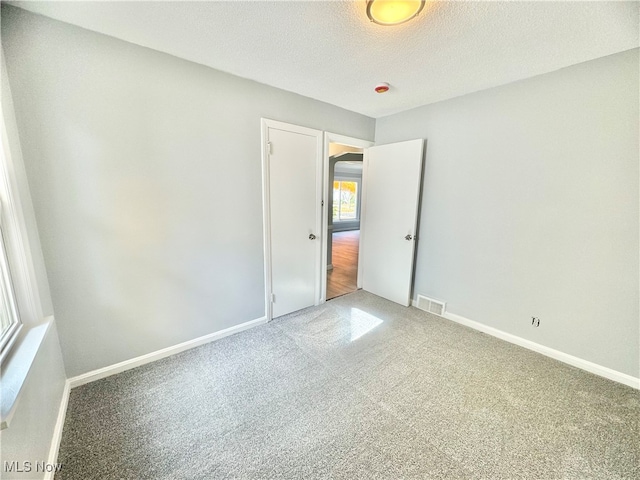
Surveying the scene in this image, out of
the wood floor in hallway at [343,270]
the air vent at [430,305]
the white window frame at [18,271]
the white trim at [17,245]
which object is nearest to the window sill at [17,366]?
the white window frame at [18,271]

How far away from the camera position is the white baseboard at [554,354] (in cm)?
190

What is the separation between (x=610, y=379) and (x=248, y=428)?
2.69m

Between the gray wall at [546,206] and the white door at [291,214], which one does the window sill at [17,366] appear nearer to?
the white door at [291,214]

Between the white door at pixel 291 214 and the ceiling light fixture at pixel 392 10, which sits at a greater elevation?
the ceiling light fixture at pixel 392 10

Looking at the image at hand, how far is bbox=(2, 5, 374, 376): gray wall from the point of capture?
1525 mm

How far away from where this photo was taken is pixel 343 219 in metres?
9.76

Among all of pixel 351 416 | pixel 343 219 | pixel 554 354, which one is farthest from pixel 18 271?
pixel 343 219

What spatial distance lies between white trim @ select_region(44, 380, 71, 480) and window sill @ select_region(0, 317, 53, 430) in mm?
514

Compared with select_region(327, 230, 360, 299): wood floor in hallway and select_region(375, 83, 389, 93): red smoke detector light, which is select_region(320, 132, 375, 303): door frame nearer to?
select_region(327, 230, 360, 299): wood floor in hallway

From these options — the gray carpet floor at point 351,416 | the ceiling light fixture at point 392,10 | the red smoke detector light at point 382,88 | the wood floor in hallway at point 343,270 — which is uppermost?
the red smoke detector light at point 382,88

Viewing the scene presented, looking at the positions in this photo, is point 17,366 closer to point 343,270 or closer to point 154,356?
point 154,356

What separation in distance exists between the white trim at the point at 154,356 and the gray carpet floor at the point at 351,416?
0.20ft

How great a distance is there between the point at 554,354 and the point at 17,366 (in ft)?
11.6

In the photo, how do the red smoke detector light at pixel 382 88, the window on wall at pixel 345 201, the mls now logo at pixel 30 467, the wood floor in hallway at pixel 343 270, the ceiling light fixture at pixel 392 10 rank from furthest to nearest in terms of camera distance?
the window on wall at pixel 345 201
the wood floor in hallway at pixel 343 270
the red smoke detector light at pixel 382 88
the ceiling light fixture at pixel 392 10
the mls now logo at pixel 30 467
